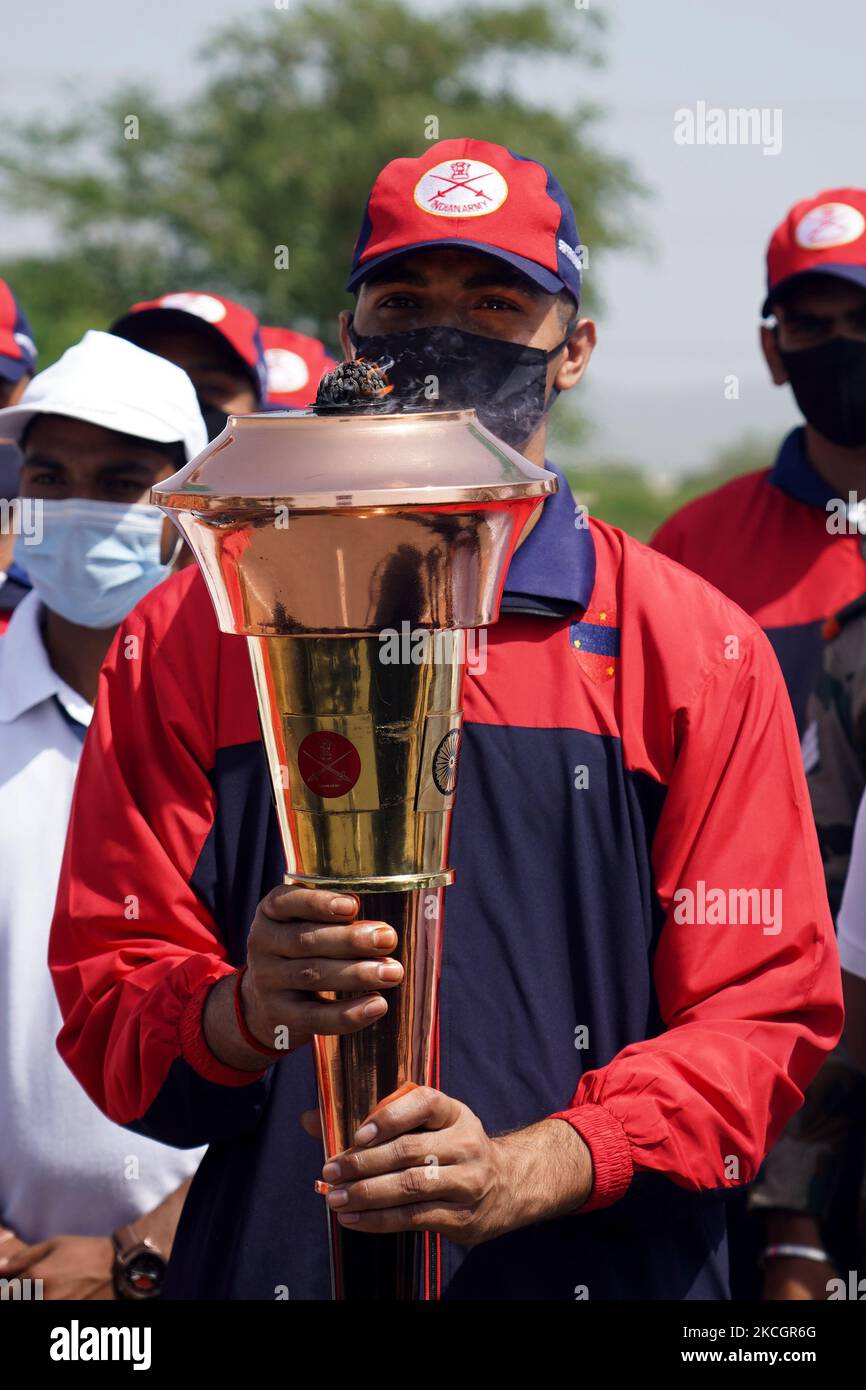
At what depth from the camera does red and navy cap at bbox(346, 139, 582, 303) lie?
120 inches

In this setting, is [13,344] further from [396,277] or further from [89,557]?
[396,277]

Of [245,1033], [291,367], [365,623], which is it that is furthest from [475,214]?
[291,367]

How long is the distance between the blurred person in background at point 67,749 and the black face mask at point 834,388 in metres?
1.96

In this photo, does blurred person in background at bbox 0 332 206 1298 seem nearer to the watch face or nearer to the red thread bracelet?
the watch face

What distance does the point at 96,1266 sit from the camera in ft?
12.6

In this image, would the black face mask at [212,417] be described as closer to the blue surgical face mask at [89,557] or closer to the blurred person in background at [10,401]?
the blurred person in background at [10,401]

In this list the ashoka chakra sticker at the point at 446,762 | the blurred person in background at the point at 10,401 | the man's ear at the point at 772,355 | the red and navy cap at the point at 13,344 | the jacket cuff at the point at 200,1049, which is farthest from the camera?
the red and navy cap at the point at 13,344

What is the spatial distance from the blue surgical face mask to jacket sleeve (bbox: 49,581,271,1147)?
55.9 inches

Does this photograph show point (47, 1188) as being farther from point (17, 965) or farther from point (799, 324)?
point (799, 324)

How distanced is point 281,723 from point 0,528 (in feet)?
9.69

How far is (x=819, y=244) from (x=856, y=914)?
2.71m

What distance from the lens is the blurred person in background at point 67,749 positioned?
3908mm

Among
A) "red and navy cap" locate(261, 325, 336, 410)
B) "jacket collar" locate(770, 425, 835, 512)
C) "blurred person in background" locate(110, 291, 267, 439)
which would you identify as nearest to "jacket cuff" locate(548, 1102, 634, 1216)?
"jacket collar" locate(770, 425, 835, 512)

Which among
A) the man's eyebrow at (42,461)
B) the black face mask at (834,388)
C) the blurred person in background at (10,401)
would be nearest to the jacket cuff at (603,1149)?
the man's eyebrow at (42,461)
